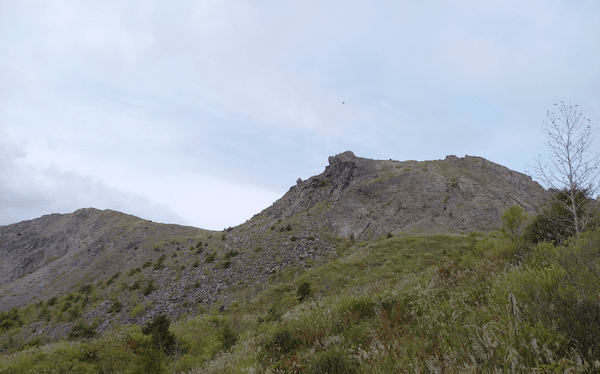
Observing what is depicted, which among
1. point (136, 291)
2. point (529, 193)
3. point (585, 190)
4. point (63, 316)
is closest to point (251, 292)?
point (136, 291)

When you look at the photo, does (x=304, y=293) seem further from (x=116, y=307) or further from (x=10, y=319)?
(x=10, y=319)

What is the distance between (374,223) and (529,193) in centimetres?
3299

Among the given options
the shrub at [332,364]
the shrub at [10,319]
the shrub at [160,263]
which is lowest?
the shrub at [10,319]

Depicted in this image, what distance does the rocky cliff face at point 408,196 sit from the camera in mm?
38688

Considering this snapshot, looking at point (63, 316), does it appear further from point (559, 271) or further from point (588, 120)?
point (588, 120)

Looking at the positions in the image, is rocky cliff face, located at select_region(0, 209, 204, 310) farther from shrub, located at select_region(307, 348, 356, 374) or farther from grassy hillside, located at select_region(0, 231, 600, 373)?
shrub, located at select_region(307, 348, 356, 374)

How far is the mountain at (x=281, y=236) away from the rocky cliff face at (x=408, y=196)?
174 millimetres

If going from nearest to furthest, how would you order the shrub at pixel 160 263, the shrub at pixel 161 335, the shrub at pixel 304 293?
the shrub at pixel 161 335 → the shrub at pixel 304 293 → the shrub at pixel 160 263

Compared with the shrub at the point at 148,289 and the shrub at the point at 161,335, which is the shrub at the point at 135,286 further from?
the shrub at the point at 161,335

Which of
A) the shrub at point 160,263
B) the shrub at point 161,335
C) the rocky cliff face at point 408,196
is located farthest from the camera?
the shrub at point 160,263

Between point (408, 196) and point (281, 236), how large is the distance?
22.1 meters

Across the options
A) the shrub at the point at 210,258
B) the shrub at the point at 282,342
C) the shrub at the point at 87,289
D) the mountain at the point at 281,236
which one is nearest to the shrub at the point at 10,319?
the mountain at the point at 281,236

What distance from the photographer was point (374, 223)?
1665 inches

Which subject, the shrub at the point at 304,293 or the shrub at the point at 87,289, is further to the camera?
the shrub at the point at 87,289
